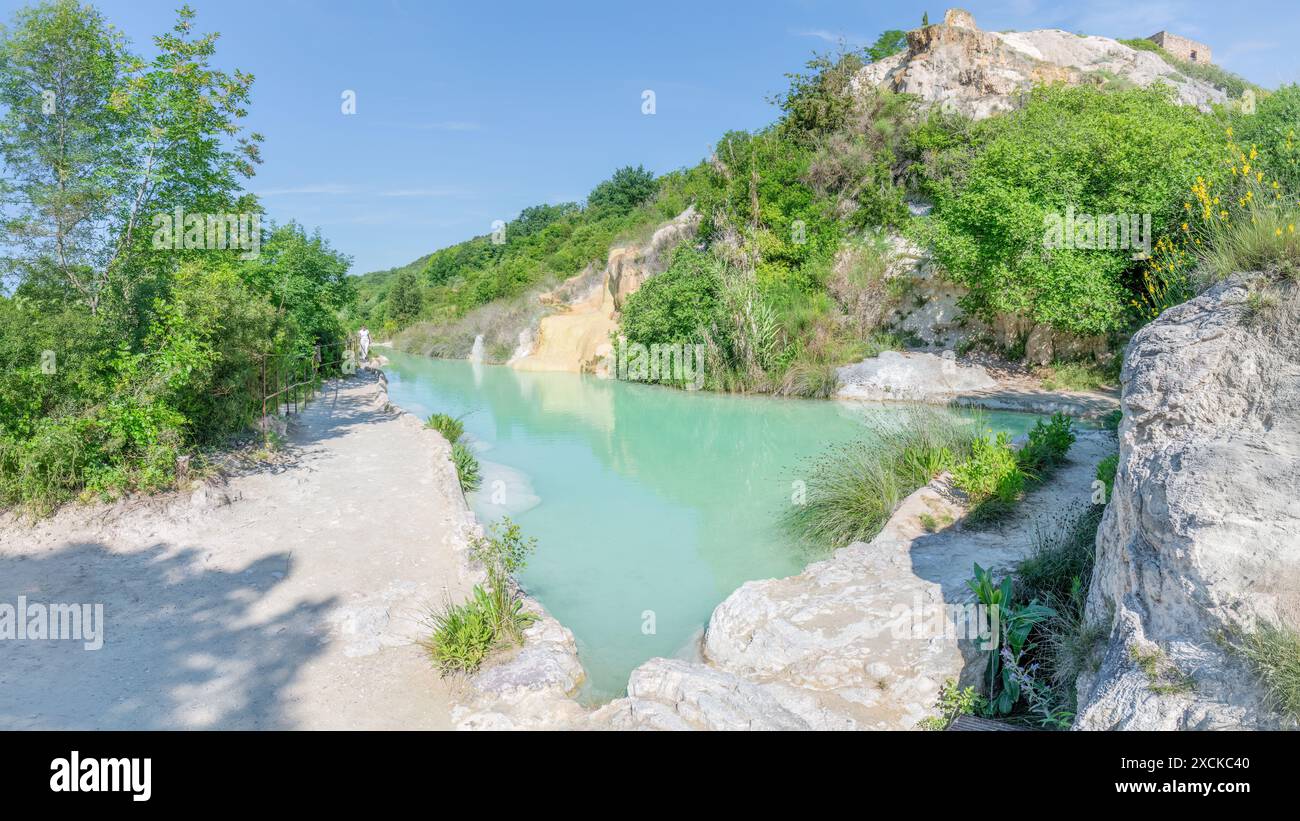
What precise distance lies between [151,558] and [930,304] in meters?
17.5

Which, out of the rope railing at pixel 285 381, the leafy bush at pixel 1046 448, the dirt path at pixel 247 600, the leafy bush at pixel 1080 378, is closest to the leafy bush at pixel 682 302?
the leafy bush at pixel 1080 378

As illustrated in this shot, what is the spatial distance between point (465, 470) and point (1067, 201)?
41.6ft

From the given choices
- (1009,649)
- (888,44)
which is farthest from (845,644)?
(888,44)

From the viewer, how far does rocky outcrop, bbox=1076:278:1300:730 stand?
7.57 ft

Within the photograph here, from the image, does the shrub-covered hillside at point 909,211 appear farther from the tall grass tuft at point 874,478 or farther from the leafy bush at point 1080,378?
the tall grass tuft at point 874,478

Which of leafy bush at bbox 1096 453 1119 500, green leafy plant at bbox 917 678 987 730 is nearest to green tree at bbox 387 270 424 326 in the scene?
leafy bush at bbox 1096 453 1119 500

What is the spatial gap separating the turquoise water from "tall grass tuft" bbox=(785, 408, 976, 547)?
40cm

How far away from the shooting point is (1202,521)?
2.47m

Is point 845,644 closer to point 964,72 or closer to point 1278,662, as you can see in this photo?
point 1278,662

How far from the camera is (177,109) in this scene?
7.98 metres

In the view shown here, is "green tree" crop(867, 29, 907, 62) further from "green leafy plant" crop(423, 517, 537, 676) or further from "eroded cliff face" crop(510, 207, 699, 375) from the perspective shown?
"green leafy plant" crop(423, 517, 537, 676)

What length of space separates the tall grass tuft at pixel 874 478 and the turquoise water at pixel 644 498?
1.30ft
